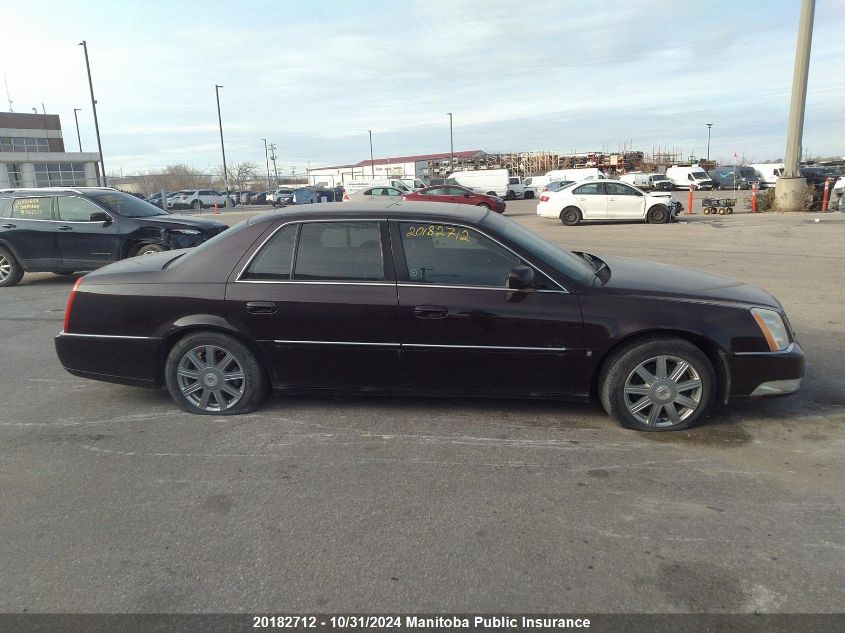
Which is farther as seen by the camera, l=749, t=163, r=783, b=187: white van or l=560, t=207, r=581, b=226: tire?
l=749, t=163, r=783, b=187: white van

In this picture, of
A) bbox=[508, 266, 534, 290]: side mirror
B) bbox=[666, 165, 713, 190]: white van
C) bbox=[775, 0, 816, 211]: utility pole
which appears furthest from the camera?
bbox=[666, 165, 713, 190]: white van

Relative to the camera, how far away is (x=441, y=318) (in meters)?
4.18

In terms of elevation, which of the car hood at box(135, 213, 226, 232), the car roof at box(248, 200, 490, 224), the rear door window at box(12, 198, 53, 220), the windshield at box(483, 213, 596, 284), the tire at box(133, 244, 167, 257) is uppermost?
the rear door window at box(12, 198, 53, 220)

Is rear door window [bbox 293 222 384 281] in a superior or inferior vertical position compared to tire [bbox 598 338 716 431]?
superior

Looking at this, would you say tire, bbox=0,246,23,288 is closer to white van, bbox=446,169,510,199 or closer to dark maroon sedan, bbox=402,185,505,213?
dark maroon sedan, bbox=402,185,505,213

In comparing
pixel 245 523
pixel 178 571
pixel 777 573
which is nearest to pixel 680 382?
pixel 777 573

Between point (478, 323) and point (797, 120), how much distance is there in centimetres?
2341

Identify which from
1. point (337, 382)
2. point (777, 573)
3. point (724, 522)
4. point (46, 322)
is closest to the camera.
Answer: point (777, 573)

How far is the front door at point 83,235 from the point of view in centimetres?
1000

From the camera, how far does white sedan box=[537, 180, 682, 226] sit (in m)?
21.3

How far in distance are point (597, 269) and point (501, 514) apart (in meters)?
2.33

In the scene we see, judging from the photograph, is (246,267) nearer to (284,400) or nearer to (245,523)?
(284,400)

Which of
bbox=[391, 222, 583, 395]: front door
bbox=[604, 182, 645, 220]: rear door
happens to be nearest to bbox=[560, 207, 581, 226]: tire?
bbox=[604, 182, 645, 220]: rear door

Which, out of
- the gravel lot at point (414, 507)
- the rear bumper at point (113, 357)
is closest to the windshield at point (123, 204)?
the gravel lot at point (414, 507)
